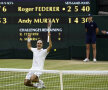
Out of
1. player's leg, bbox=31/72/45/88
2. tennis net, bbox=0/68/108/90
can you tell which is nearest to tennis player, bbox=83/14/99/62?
tennis net, bbox=0/68/108/90

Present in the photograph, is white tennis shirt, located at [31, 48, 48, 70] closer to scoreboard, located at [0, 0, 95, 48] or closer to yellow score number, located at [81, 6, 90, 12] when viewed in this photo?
scoreboard, located at [0, 0, 95, 48]

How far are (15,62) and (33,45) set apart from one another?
1.44 meters

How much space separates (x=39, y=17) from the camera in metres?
17.5

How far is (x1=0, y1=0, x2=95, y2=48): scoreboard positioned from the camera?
17125 mm

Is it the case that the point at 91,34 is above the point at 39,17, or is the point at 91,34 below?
below

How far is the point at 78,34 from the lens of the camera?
17.2 m

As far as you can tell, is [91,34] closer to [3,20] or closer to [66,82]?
[3,20]

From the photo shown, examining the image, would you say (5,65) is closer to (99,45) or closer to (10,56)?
(10,56)

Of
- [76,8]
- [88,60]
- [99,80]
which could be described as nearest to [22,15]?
[76,8]

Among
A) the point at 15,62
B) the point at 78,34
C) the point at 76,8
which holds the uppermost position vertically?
the point at 76,8

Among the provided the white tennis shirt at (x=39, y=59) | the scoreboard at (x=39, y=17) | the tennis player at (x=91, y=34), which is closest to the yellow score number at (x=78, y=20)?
the scoreboard at (x=39, y=17)

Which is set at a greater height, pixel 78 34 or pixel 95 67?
pixel 78 34

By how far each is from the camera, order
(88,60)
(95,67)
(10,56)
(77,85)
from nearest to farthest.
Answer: (77,85), (95,67), (88,60), (10,56)

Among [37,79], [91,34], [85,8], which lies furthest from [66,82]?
[85,8]
